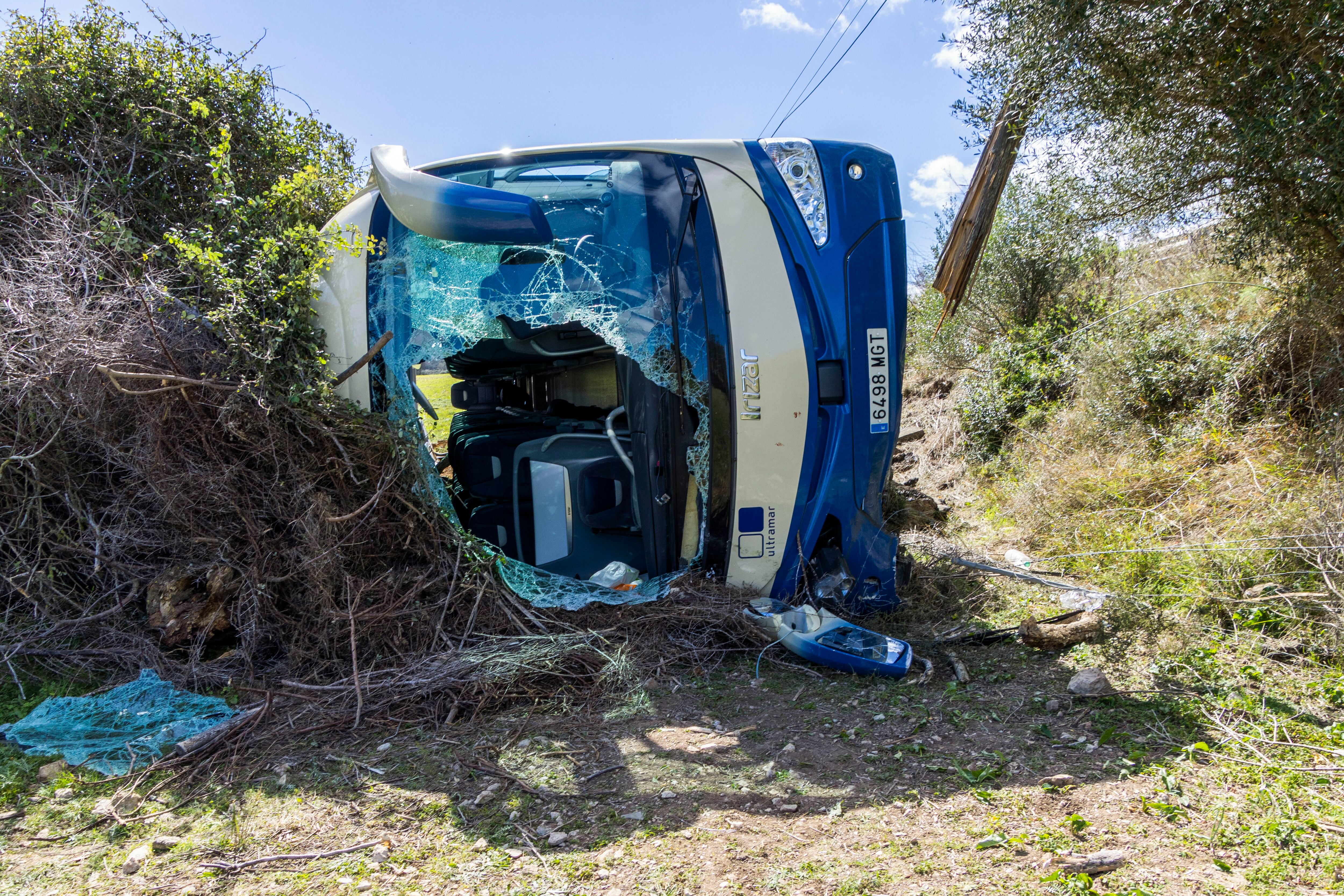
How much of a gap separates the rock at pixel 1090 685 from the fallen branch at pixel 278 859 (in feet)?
8.17

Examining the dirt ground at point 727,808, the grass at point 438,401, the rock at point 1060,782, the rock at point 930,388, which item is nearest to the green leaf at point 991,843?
the dirt ground at point 727,808

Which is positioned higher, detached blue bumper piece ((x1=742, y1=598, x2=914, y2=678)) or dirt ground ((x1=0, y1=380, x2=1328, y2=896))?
detached blue bumper piece ((x1=742, y1=598, x2=914, y2=678))

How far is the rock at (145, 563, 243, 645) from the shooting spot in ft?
10.9

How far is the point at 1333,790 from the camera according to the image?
2.14m

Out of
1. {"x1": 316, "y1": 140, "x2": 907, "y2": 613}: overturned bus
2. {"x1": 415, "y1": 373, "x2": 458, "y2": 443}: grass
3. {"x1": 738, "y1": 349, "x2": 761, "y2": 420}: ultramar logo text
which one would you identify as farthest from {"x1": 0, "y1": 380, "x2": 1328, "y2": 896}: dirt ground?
{"x1": 415, "y1": 373, "x2": 458, "y2": 443}: grass

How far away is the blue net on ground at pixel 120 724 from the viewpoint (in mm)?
2627

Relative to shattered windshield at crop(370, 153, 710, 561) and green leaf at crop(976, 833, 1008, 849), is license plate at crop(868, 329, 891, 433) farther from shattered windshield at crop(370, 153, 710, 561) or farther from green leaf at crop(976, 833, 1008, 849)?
green leaf at crop(976, 833, 1008, 849)

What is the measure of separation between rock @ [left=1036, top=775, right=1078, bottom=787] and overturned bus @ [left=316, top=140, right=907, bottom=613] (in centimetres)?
149

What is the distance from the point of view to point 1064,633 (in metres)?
3.31

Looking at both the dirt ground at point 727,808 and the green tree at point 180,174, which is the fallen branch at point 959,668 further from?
the green tree at point 180,174

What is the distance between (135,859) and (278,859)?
1.30 ft

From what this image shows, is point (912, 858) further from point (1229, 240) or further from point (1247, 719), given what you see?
point (1229, 240)

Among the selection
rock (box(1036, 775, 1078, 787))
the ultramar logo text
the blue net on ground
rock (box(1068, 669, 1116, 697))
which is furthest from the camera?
the ultramar logo text

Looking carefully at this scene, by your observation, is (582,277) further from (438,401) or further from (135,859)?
(135,859)
